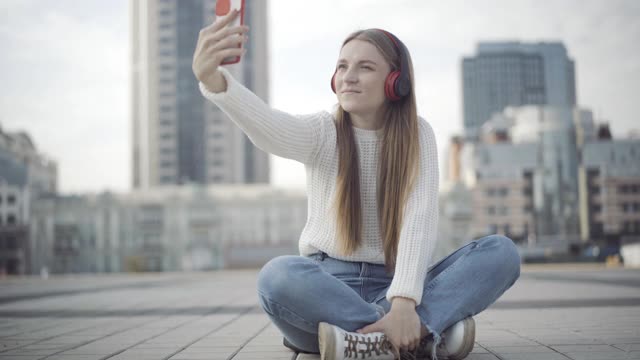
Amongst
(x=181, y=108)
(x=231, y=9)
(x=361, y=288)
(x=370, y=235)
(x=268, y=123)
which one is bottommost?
(x=361, y=288)

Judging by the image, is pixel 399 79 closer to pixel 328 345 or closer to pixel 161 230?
pixel 328 345

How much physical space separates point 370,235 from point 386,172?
24cm

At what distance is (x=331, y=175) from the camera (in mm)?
2520

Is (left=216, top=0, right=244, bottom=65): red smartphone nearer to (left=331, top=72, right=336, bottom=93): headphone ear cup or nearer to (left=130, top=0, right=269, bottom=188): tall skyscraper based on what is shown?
(left=331, top=72, right=336, bottom=93): headphone ear cup

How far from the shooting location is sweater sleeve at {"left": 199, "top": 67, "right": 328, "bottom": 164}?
2143 millimetres

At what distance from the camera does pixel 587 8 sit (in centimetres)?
1966

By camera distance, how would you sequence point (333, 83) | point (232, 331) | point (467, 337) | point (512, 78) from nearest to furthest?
point (467, 337)
point (333, 83)
point (232, 331)
point (512, 78)

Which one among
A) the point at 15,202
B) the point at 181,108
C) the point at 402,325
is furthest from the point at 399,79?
the point at 181,108

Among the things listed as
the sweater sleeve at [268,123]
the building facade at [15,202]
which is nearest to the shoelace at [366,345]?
the sweater sleeve at [268,123]

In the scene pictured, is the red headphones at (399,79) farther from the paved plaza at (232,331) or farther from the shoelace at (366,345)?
the paved plaza at (232,331)

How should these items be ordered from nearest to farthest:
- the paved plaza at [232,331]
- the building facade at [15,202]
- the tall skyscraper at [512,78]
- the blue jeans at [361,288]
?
the blue jeans at [361,288] → the paved plaza at [232,331] → the building facade at [15,202] → the tall skyscraper at [512,78]

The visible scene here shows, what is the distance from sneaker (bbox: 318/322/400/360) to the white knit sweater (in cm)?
15

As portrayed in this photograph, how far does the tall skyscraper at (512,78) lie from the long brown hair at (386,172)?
71151 millimetres

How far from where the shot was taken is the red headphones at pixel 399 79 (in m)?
2.46
